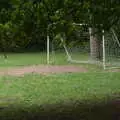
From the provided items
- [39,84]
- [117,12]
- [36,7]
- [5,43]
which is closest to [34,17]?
[36,7]

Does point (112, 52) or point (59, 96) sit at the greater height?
point (112, 52)

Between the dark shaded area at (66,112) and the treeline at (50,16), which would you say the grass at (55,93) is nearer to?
the dark shaded area at (66,112)

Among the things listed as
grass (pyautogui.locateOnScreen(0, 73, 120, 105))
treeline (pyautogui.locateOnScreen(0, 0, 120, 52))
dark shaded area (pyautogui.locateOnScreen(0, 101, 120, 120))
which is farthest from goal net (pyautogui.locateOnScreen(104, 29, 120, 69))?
treeline (pyautogui.locateOnScreen(0, 0, 120, 52))

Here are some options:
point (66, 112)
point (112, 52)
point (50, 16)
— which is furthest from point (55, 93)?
point (112, 52)

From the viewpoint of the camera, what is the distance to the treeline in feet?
21.6

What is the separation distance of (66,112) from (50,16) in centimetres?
209

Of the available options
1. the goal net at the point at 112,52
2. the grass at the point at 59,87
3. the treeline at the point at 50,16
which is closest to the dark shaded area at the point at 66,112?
the grass at the point at 59,87

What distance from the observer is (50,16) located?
679 centimetres

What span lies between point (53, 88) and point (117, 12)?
606cm

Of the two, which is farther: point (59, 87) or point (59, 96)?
point (59, 87)

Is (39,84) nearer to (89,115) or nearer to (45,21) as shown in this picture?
(89,115)

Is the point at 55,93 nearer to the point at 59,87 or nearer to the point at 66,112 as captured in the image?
the point at 59,87

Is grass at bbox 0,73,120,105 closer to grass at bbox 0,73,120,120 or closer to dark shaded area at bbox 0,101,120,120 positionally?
grass at bbox 0,73,120,120

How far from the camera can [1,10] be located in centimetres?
652
